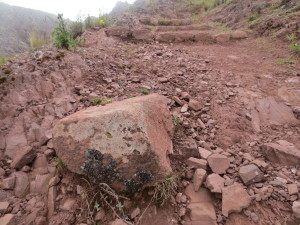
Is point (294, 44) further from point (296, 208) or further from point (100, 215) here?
point (100, 215)

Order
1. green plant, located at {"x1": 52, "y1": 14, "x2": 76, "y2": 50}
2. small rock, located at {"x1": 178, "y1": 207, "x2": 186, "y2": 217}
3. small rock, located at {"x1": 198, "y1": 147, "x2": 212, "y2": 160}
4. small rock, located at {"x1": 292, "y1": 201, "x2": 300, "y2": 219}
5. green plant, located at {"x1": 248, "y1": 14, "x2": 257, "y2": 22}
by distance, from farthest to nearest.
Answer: green plant, located at {"x1": 248, "y1": 14, "x2": 257, "y2": 22}, green plant, located at {"x1": 52, "y1": 14, "x2": 76, "y2": 50}, small rock, located at {"x1": 198, "y1": 147, "x2": 212, "y2": 160}, small rock, located at {"x1": 178, "y1": 207, "x2": 186, "y2": 217}, small rock, located at {"x1": 292, "y1": 201, "x2": 300, "y2": 219}

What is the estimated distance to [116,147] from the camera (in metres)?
1.69

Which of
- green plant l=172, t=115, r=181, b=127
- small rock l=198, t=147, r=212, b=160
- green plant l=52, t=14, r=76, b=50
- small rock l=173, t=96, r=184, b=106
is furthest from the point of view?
green plant l=52, t=14, r=76, b=50

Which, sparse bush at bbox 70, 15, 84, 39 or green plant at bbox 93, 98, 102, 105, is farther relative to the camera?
sparse bush at bbox 70, 15, 84, 39

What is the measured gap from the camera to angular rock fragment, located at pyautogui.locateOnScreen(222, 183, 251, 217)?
1.61 meters

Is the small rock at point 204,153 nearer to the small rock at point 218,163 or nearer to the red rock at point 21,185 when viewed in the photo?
the small rock at point 218,163

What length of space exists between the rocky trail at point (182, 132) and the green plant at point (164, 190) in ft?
0.19

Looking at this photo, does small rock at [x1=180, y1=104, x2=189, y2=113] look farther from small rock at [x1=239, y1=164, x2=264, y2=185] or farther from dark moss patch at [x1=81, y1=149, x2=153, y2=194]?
dark moss patch at [x1=81, y1=149, x2=153, y2=194]

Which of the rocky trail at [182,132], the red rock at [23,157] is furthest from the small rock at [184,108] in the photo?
the red rock at [23,157]

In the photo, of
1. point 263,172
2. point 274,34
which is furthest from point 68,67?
point 274,34

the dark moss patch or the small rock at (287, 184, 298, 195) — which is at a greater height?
the dark moss patch

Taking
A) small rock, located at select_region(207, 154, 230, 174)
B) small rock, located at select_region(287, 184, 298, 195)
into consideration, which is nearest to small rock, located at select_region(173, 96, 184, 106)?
small rock, located at select_region(207, 154, 230, 174)

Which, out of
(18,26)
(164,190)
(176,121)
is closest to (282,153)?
(176,121)

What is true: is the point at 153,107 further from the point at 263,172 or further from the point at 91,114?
the point at 263,172
